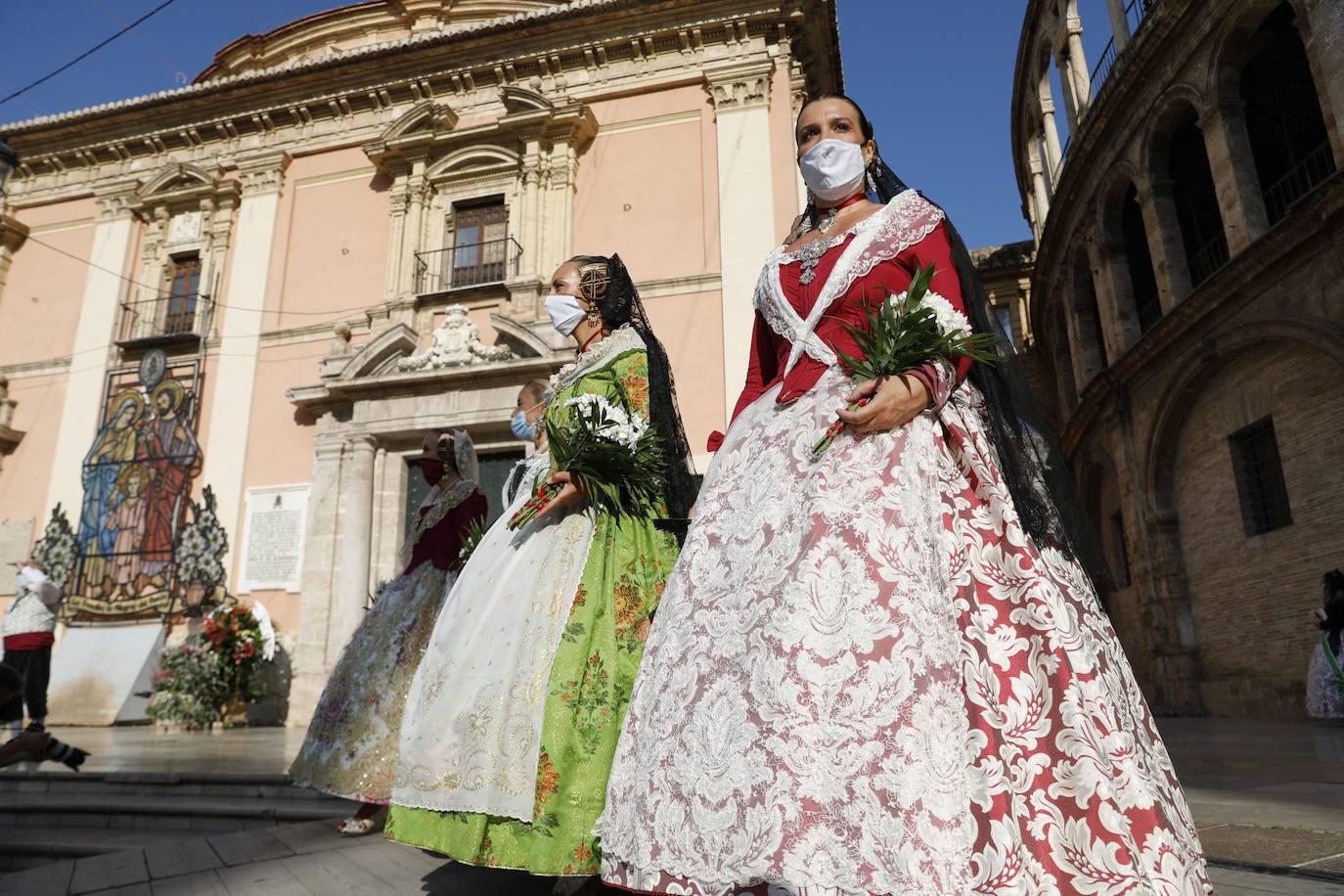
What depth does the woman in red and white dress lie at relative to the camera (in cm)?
134

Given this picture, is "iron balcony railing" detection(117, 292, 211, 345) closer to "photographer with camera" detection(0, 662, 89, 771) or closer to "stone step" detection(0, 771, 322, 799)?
"stone step" detection(0, 771, 322, 799)

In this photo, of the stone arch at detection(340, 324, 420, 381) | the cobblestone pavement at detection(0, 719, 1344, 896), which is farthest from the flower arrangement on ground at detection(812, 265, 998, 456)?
the stone arch at detection(340, 324, 420, 381)

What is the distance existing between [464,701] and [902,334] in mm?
1548

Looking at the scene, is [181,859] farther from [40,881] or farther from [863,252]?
[863,252]

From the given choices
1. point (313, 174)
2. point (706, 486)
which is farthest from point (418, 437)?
point (706, 486)

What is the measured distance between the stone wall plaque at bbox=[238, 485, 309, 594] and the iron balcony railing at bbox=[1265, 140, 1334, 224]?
40.8ft

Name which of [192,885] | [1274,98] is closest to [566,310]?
[192,885]

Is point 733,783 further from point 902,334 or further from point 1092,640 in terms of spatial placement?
point 902,334

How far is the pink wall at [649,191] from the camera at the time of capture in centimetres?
1144

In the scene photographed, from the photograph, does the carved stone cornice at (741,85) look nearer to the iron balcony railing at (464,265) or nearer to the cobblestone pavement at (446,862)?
the iron balcony railing at (464,265)

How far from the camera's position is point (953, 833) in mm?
1316

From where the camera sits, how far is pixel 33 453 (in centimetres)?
1280

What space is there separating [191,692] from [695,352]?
23.7 feet

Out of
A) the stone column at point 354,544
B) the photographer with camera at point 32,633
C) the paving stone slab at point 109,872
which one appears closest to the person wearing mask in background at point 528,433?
the paving stone slab at point 109,872
